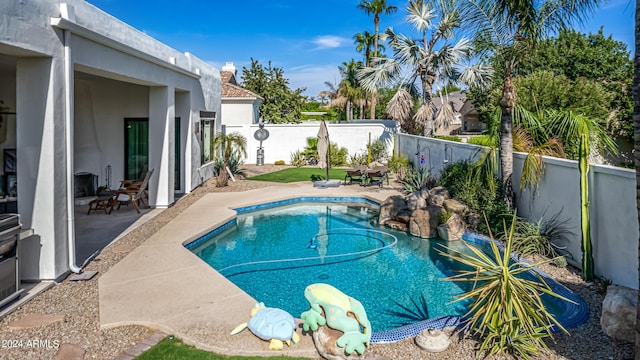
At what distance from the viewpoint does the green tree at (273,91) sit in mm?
38438

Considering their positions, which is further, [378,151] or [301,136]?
[301,136]

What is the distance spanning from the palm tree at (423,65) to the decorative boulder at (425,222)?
11.1 m

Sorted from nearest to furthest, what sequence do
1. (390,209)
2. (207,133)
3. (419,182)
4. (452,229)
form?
(452,229), (390,209), (419,182), (207,133)

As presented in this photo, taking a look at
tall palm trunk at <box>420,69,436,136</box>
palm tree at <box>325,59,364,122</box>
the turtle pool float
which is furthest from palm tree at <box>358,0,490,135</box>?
the turtle pool float

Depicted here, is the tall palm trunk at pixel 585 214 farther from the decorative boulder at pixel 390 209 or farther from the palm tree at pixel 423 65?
the palm tree at pixel 423 65

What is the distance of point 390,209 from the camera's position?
12.9 meters

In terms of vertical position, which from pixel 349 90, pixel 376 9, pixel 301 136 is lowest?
pixel 301 136

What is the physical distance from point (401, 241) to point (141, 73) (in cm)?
803

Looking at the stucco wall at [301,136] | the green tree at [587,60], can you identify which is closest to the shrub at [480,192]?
the stucco wall at [301,136]

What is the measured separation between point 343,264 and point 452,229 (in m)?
3.42

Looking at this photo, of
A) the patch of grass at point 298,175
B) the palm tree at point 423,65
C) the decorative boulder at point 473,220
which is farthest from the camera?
the palm tree at point 423,65

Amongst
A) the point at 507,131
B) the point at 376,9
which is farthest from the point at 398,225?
the point at 376,9

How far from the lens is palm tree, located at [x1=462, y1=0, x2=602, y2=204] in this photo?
9766mm

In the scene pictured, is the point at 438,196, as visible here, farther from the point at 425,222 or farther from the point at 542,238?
the point at 542,238
